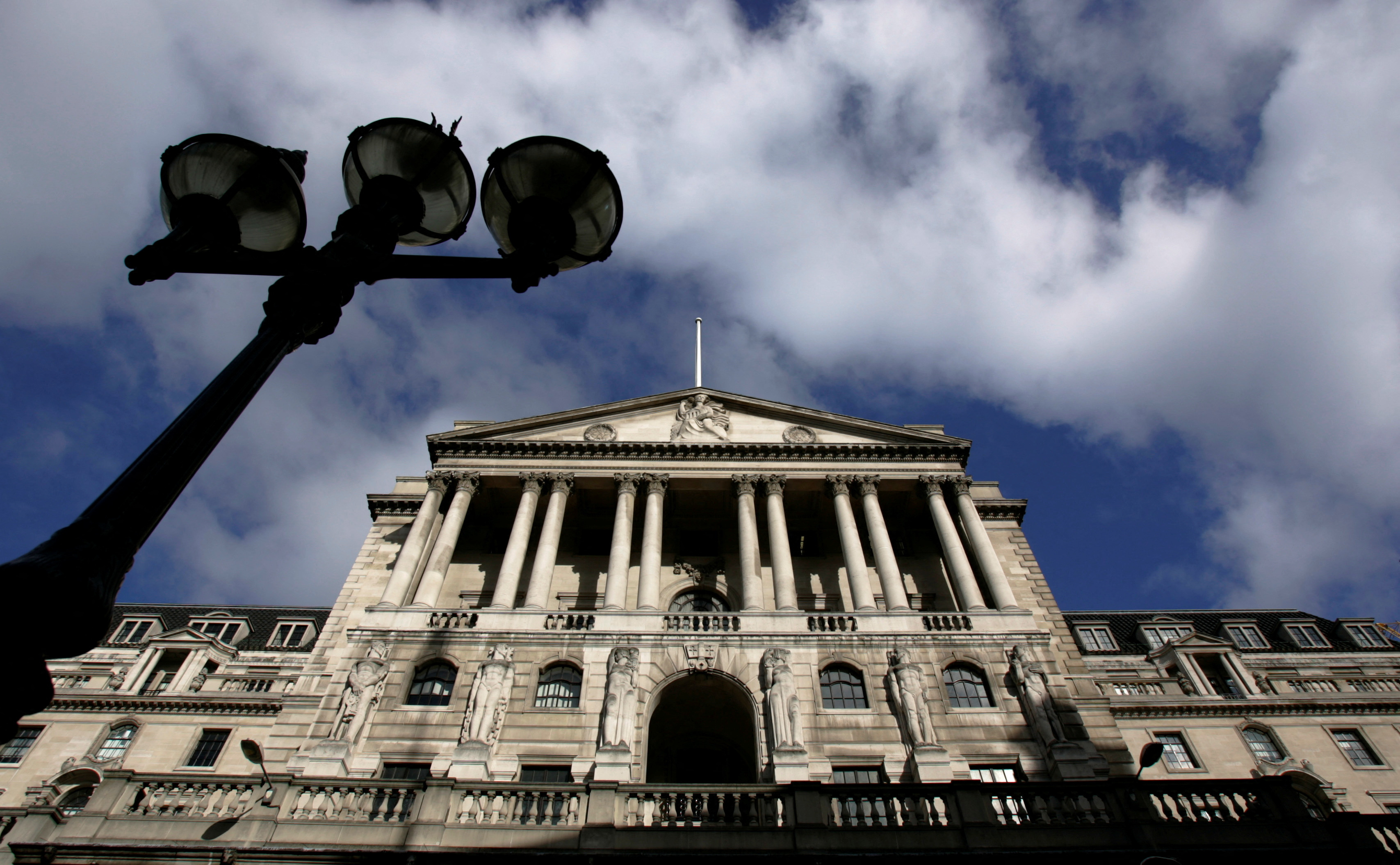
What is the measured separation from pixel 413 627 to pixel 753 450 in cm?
1525

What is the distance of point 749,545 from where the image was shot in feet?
100

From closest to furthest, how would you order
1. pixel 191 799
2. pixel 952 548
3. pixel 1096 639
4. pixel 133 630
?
1. pixel 191 799
2. pixel 952 548
3. pixel 1096 639
4. pixel 133 630

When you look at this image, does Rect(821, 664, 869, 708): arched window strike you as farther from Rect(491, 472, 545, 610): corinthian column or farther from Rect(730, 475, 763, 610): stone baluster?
Rect(491, 472, 545, 610): corinthian column

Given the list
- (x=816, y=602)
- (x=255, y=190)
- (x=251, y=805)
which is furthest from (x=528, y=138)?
(x=816, y=602)

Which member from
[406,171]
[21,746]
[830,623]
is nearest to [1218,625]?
[830,623]

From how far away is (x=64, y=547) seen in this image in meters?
4.64

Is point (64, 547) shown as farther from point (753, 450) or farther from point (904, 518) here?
point (904, 518)

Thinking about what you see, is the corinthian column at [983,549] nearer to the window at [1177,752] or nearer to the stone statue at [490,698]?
the window at [1177,752]

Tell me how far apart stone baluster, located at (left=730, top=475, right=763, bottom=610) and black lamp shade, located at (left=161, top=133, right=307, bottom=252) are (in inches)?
908

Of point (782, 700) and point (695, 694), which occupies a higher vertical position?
point (695, 694)

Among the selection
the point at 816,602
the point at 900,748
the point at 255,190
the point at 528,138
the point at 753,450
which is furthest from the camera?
the point at 753,450

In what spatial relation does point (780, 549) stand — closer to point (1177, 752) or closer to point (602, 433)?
point (602, 433)

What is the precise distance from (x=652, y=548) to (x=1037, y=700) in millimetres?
14116

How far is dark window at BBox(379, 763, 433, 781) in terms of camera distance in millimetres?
23000
